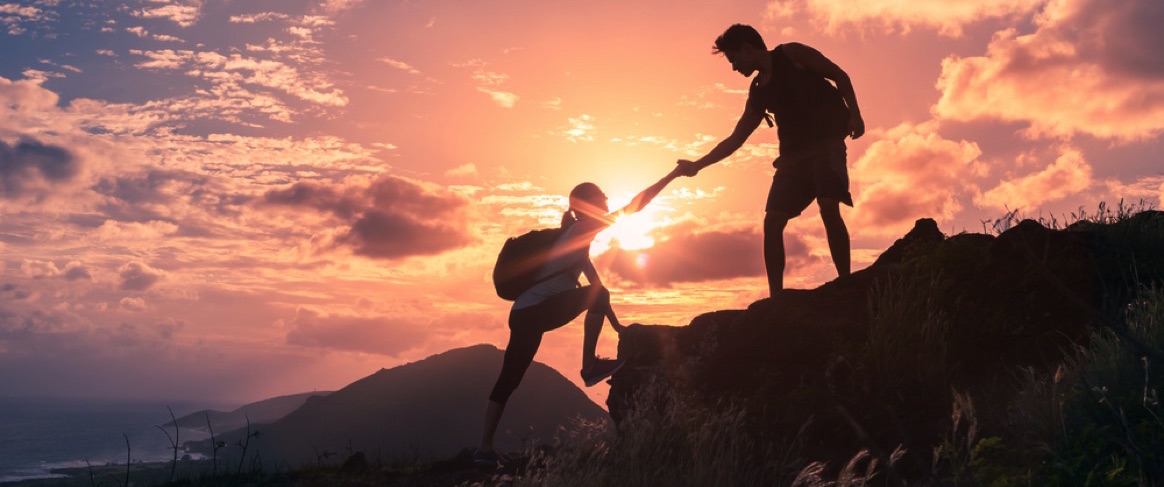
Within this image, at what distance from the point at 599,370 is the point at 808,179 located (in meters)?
2.51

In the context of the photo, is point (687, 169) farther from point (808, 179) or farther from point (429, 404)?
point (429, 404)

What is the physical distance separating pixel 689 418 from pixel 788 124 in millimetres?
2726

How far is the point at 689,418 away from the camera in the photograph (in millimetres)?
6984

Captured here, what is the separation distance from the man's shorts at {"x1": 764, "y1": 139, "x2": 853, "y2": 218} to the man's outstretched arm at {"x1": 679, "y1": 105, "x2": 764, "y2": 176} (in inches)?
16.0

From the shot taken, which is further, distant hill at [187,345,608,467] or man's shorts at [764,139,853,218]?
distant hill at [187,345,608,467]

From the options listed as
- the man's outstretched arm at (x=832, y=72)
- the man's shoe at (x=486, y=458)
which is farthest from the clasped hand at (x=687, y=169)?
the man's shoe at (x=486, y=458)

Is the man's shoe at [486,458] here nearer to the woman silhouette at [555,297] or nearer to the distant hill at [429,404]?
the woman silhouette at [555,297]

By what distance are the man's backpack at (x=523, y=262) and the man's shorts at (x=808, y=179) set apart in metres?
2.07

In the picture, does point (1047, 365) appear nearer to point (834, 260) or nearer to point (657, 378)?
point (834, 260)

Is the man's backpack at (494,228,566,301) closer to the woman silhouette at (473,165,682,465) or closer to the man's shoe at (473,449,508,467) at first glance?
the woman silhouette at (473,165,682,465)

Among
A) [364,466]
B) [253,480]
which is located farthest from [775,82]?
[253,480]

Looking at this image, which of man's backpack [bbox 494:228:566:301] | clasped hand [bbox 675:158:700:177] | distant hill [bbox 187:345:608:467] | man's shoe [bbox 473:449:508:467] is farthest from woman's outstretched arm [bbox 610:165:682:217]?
distant hill [bbox 187:345:608:467]

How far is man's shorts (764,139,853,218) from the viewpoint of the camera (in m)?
7.53

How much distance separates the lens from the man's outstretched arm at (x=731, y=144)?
799cm
